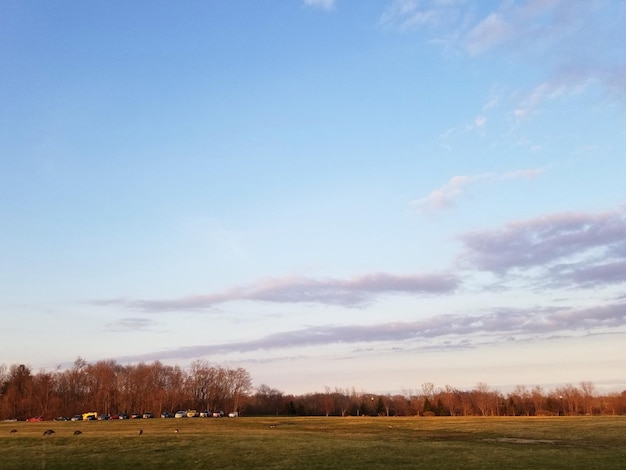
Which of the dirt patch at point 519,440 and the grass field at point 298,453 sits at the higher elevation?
the grass field at point 298,453

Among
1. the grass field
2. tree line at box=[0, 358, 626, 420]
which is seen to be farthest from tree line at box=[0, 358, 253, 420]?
the grass field

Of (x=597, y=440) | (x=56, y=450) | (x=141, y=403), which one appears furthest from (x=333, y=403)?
(x=56, y=450)

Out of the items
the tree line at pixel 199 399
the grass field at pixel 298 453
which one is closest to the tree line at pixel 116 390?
the tree line at pixel 199 399

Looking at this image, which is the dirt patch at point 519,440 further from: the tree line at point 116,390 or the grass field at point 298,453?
the tree line at point 116,390

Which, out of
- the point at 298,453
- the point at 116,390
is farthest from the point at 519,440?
the point at 116,390

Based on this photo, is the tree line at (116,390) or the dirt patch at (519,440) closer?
the dirt patch at (519,440)

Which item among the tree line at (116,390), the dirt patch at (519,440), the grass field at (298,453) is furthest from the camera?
the tree line at (116,390)

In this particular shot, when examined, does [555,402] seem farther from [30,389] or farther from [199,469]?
[199,469]

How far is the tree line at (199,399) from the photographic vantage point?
152125mm

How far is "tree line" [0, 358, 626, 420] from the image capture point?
152125mm

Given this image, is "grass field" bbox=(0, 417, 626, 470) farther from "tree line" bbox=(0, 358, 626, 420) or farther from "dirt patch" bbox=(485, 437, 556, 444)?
"tree line" bbox=(0, 358, 626, 420)

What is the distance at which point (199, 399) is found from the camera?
571ft

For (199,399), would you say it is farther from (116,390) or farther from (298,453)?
(298,453)

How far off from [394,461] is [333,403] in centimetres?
14910
